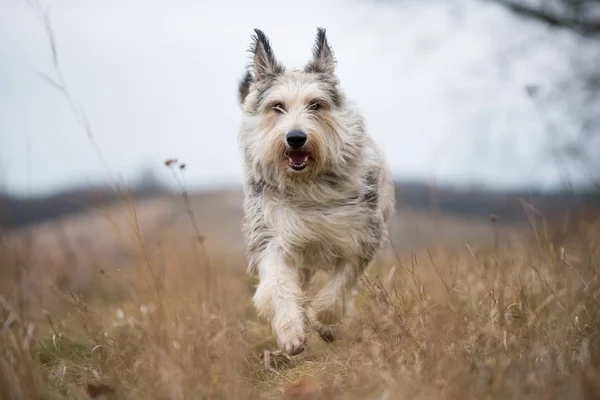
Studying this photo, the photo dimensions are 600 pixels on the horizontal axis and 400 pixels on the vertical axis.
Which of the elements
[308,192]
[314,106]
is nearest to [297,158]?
[308,192]

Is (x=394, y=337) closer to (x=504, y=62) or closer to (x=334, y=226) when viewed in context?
(x=334, y=226)

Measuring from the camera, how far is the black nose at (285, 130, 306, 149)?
4.44 m

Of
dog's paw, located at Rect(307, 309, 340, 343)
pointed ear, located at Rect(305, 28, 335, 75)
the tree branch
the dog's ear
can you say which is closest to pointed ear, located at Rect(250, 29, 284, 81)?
pointed ear, located at Rect(305, 28, 335, 75)

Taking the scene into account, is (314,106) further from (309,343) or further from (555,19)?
(555,19)

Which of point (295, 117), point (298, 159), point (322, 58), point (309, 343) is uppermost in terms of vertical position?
point (322, 58)

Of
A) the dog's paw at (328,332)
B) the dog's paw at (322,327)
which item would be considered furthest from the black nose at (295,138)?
the dog's paw at (328,332)

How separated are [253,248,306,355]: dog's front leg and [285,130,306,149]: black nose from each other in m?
0.75

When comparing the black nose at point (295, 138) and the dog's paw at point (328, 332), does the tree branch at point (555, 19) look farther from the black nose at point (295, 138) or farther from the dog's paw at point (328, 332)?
the dog's paw at point (328, 332)

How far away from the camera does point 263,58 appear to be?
5004 mm

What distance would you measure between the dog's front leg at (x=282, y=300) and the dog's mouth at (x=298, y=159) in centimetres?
60

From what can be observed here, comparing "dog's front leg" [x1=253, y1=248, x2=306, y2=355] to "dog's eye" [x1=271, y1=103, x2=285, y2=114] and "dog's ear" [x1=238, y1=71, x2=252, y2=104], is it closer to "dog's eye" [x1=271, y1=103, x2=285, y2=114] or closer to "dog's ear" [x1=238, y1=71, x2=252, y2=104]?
"dog's eye" [x1=271, y1=103, x2=285, y2=114]

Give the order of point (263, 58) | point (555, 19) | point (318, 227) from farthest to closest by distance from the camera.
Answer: point (555, 19), point (263, 58), point (318, 227)

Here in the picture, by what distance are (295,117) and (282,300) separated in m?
1.28

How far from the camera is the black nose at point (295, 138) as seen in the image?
4.44 meters
